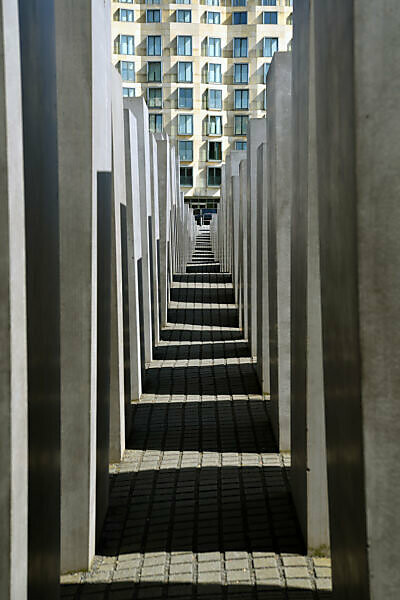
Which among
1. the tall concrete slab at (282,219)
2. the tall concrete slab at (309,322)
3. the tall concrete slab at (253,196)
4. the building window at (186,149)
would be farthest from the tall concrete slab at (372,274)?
the building window at (186,149)

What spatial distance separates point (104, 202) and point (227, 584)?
2902 mm

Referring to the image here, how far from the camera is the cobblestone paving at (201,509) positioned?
17.4 ft

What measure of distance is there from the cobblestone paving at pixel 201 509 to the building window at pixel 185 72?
54.6 m

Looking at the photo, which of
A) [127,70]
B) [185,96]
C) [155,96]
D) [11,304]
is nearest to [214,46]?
[185,96]

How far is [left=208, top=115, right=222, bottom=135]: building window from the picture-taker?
64.4 m

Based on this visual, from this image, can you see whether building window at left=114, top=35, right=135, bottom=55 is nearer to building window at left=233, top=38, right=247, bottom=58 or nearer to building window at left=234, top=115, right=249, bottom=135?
building window at left=233, top=38, right=247, bottom=58

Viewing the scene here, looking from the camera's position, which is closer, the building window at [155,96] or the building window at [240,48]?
the building window at [155,96]

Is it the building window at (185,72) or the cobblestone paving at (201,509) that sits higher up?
the building window at (185,72)

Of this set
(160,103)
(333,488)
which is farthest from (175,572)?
(160,103)

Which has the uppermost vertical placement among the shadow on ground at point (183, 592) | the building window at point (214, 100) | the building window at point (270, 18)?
the building window at point (270, 18)

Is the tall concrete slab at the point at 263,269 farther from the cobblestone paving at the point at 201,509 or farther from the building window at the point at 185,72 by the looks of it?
the building window at the point at 185,72

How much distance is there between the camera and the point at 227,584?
528 cm

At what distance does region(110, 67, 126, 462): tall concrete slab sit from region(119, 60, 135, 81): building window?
57.4 m

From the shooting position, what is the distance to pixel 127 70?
208 ft
